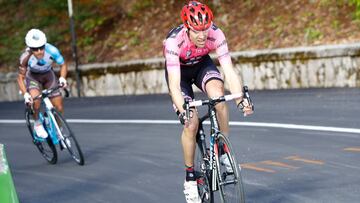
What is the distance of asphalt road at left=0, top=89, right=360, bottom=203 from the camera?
9.07 metres

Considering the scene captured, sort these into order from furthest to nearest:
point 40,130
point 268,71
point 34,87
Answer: point 268,71 < point 34,87 < point 40,130

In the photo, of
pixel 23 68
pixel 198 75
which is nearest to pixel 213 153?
pixel 198 75

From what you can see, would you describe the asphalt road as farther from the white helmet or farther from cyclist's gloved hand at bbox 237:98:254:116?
the white helmet

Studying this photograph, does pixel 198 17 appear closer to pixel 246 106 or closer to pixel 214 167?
pixel 246 106

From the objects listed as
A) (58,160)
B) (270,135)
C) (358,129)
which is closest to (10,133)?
(58,160)

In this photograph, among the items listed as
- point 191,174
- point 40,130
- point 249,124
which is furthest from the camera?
point 249,124

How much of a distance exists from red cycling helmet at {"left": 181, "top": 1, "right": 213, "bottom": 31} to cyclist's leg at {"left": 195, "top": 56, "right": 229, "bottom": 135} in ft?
2.26

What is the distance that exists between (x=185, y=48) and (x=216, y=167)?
1.17m

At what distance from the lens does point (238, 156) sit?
11.1 meters

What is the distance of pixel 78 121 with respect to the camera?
16.8 m

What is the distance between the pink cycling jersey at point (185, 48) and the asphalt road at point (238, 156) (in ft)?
4.79

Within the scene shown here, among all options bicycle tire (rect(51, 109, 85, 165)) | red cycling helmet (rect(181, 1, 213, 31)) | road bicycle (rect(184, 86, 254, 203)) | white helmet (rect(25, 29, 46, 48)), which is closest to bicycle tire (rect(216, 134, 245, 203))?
road bicycle (rect(184, 86, 254, 203))

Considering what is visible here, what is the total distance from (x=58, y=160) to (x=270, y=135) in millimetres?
3009

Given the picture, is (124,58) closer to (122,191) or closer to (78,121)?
(78,121)
